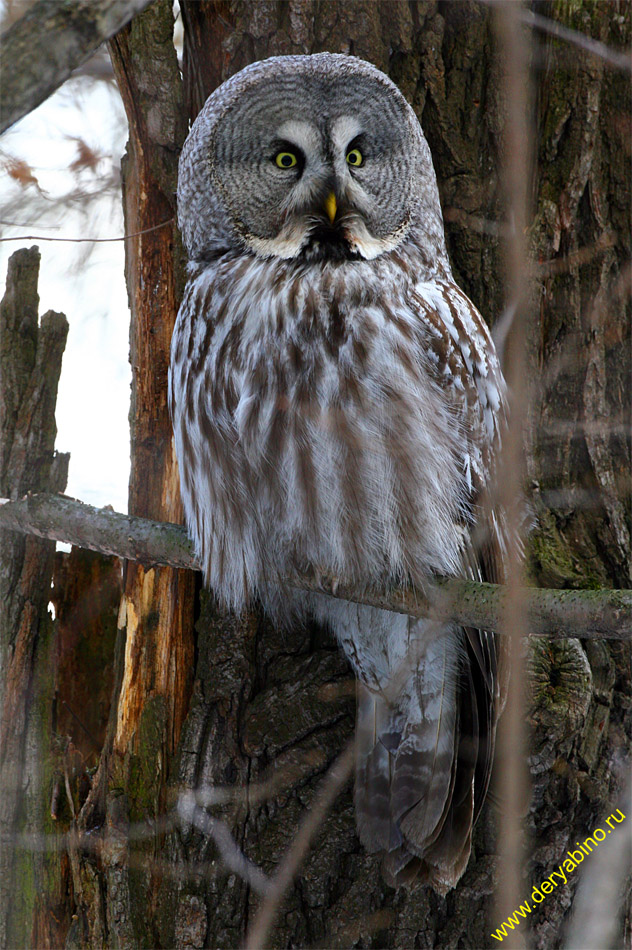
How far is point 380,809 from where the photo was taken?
75.6 inches

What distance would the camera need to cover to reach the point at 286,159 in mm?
1925

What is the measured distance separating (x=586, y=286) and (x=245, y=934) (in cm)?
177

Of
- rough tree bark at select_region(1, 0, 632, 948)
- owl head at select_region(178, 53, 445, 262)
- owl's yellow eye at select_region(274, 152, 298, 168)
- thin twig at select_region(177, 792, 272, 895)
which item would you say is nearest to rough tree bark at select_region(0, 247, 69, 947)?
rough tree bark at select_region(1, 0, 632, 948)

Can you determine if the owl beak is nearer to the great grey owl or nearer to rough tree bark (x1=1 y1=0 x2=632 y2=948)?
the great grey owl

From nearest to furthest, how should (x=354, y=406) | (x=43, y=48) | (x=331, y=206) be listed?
(x=43, y=48), (x=354, y=406), (x=331, y=206)

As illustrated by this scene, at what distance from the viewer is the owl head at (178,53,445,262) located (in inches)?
72.7

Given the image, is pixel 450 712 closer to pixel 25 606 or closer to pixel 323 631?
pixel 323 631

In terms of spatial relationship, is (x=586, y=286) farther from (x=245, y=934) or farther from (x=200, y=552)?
(x=245, y=934)

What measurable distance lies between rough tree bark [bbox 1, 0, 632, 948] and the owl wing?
0.08 metres

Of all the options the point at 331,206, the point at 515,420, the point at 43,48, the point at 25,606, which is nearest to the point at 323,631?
the point at 25,606

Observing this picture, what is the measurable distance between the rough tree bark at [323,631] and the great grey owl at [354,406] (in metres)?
0.13

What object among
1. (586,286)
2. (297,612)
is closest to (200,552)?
(297,612)

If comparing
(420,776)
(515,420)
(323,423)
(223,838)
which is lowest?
(223,838)

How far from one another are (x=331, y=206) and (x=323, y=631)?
1.02 meters
